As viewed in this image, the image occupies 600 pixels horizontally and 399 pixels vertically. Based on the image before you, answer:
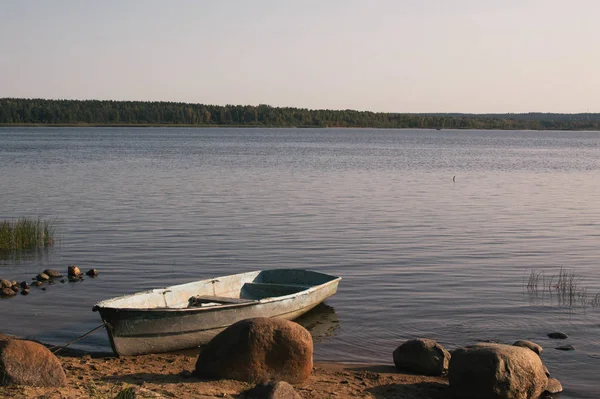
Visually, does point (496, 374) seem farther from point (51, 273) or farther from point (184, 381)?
point (51, 273)

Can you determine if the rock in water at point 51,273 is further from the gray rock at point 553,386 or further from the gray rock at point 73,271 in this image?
the gray rock at point 553,386

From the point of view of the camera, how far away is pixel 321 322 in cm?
1497

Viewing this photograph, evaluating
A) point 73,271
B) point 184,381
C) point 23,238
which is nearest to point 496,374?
point 184,381

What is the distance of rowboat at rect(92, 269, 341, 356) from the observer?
11938 millimetres

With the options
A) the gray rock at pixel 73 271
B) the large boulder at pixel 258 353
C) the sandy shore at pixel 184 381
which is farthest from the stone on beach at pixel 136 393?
the gray rock at pixel 73 271

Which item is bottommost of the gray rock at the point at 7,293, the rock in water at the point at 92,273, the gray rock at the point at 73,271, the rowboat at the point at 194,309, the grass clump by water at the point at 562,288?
the gray rock at the point at 7,293

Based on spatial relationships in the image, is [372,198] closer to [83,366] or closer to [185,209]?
[185,209]

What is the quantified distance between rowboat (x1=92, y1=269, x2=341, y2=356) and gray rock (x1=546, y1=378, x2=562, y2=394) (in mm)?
4667

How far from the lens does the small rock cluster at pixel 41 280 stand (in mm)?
16703

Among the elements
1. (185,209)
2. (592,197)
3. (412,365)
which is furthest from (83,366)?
→ (592,197)

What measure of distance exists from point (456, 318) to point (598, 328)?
2524mm

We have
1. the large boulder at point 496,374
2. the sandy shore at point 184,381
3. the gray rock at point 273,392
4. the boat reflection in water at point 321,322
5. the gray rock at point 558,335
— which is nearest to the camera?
the gray rock at point 273,392

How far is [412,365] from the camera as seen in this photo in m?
11.9

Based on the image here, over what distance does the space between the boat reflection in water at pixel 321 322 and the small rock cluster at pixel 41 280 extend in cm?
568
